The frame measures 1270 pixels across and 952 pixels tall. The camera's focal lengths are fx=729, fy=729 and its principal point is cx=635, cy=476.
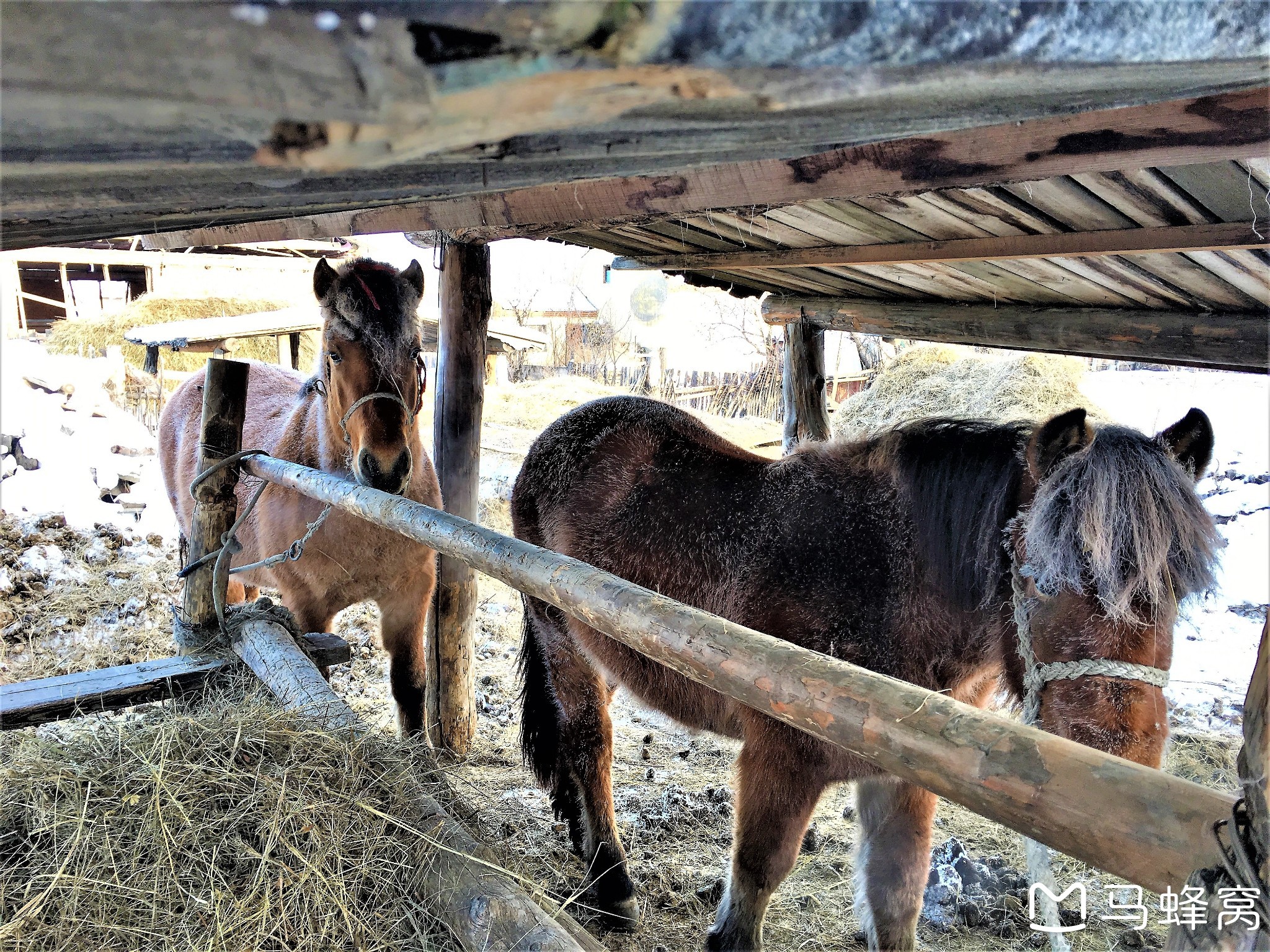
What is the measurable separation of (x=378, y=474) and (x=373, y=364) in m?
0.55

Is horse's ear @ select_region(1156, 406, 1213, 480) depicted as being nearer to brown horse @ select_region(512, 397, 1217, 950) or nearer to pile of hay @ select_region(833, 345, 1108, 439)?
brown horse @ select_region(512, 397, 1217, 950)

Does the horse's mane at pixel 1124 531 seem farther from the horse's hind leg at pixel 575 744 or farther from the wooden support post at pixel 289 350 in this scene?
the wooden support post at pixel 289 350

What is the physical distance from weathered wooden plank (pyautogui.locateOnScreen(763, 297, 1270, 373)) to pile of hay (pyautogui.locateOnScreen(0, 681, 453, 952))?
3.88 metres

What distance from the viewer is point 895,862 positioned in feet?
8.48

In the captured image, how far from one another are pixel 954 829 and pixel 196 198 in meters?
4.26

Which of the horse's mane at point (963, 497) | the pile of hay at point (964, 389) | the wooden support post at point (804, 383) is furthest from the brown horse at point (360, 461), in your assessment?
the pile of hay at point (964, 389)

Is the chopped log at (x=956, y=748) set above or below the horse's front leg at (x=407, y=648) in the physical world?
above

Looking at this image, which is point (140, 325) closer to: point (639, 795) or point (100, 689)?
point (100, 689)

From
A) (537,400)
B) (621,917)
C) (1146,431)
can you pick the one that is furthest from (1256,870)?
(537,400)

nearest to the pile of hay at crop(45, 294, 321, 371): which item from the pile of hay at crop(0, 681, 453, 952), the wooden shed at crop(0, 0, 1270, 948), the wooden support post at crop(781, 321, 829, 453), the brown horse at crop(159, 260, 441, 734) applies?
the brown horse at crop(159, 260, 441, 734)

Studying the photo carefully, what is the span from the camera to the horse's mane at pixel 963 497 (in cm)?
203

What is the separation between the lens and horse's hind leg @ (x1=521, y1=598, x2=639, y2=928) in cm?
318

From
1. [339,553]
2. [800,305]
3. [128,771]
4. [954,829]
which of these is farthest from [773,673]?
[800,305]

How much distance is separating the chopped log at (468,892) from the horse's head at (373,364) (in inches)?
45.2
